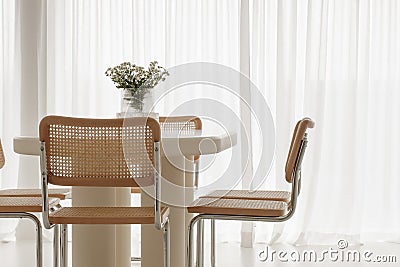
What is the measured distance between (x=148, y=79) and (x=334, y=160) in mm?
1985

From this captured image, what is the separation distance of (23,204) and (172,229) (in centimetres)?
70

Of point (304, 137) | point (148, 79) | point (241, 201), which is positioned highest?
point (148, 79)

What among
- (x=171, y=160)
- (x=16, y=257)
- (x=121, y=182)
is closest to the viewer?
(x=121, y=182)

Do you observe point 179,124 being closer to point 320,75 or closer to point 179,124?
point 179,124

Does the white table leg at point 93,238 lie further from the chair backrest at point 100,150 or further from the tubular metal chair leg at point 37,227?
the chair backrest at point 100,150

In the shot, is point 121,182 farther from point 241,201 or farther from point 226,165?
point 226,165

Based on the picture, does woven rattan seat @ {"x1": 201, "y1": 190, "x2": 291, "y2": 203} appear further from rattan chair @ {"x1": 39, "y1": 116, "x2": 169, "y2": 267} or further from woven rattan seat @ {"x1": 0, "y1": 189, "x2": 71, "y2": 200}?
woven rattan seat @ {"x1": 0, "y1": 189, "x2": 71, "y2": 200}

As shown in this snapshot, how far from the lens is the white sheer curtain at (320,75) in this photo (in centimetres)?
480

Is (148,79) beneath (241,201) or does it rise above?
above

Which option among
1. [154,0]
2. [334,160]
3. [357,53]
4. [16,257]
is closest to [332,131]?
[334,160]

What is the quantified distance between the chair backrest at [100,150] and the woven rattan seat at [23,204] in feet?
1.30

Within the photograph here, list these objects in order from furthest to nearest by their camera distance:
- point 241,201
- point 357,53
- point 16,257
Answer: point 357,53 < point 16,257 < point 241,201

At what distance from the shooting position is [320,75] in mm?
4789

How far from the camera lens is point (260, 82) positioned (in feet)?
16.0
